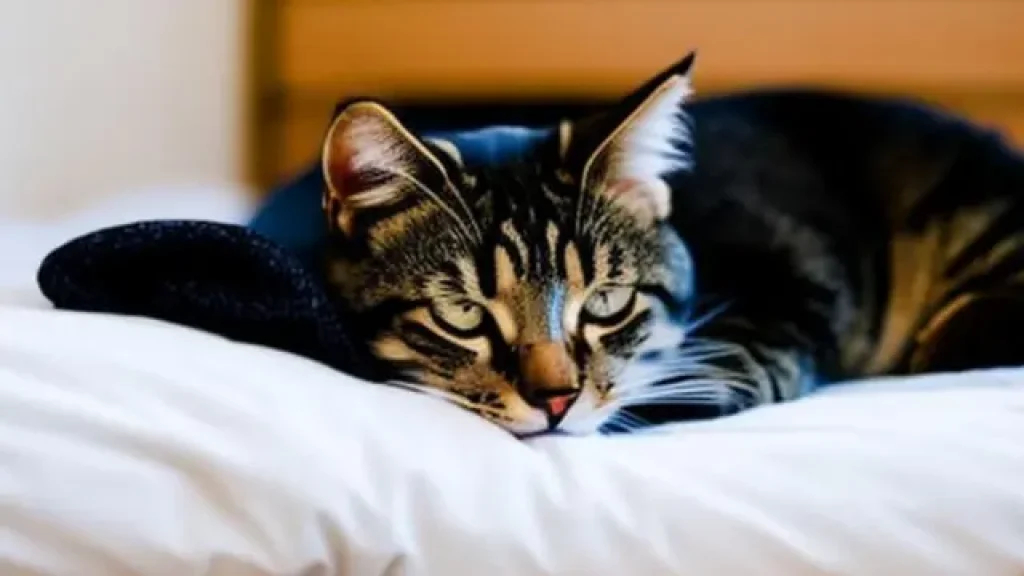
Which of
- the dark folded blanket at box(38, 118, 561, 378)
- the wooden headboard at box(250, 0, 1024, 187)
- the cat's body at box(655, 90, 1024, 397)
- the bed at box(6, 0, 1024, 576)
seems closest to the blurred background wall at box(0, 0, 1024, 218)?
the wooden headboard at box(250, 0, 1024, 187)

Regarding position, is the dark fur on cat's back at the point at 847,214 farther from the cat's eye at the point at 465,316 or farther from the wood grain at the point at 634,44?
the wood grain at the point at 634,44

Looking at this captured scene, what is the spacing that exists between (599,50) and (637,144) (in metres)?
0.87

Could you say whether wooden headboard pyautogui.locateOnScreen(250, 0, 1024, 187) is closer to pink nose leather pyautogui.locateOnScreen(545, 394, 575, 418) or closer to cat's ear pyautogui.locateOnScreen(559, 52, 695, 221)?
cat's ear pyautogui.locateOnScreen(559, 52, 695, 221)

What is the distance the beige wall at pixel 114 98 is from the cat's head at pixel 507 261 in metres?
0.73

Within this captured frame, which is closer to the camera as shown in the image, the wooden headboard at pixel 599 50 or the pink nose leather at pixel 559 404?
the pink nose leather at pixel 559 404

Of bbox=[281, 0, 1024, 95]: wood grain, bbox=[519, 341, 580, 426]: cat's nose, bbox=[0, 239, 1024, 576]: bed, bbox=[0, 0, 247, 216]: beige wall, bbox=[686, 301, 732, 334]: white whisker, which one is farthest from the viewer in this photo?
bbox=[281, 0, 1024, 95]: wood grain

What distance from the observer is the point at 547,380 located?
836 mm

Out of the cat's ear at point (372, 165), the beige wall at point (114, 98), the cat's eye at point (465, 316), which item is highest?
the cat's ear at point (372, 165)

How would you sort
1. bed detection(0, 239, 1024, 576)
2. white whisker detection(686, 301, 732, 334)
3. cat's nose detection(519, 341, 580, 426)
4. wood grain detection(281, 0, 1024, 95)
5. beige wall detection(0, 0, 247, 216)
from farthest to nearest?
wood grain detection(281, 0, 1024, 95) → beige wall detection(0, 0, 247, 216) → white whisker detection(686, 301, 732, 334) → cat's nose detection(519, 341, 580, 426) → bed detection(0, 239, 1024, 576)

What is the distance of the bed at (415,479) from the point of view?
0.67 m

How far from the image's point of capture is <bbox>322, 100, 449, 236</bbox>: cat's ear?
841 millimetres

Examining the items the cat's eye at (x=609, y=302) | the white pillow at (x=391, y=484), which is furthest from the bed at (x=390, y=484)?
the cat's eye at (x=609, y=302)

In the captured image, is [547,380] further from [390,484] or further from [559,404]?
[390,484]

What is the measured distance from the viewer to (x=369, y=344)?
0.89m
